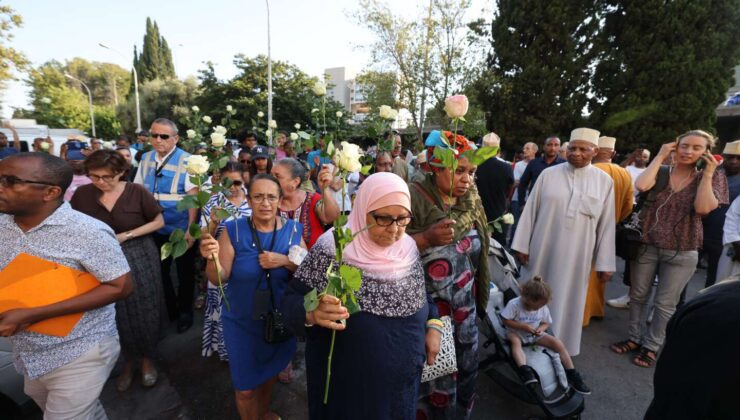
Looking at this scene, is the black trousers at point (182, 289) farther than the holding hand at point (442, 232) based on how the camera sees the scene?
Yes

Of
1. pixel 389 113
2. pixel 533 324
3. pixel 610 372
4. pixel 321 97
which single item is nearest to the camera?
pixel 389 113

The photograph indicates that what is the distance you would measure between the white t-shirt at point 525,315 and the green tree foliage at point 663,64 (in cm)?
1462

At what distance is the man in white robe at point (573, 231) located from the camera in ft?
10.8

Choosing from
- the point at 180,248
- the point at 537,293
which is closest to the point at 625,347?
the point at 537,293

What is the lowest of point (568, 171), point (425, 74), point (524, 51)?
point (568, 171)

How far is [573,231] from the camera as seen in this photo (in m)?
3.32

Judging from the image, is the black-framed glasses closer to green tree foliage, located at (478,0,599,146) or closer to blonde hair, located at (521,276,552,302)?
blonde hair, located at (521,276,552,302)

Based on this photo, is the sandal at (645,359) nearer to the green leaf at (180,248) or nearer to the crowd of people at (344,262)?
the crowd of people at (344,262)

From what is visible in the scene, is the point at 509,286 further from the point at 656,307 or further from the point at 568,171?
the point at 656,307

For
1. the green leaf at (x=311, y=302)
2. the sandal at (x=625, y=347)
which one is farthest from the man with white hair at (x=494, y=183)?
the green leaf at (x=311, y=302)

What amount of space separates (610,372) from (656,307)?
2.73ft

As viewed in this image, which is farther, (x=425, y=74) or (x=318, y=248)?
(x=425, y=74)

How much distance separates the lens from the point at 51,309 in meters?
1.67

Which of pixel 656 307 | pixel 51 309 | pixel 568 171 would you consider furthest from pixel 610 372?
pixel 51 309
